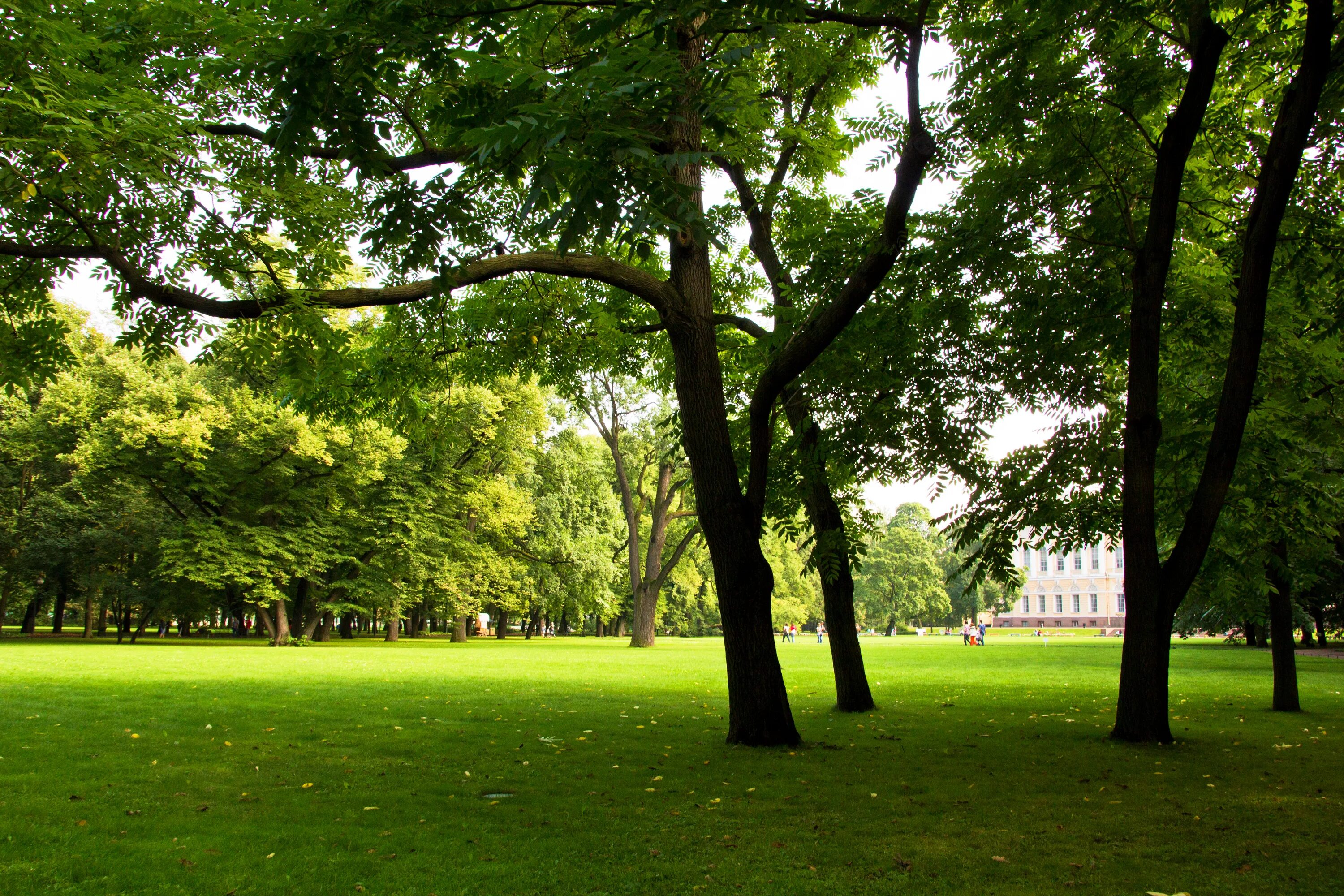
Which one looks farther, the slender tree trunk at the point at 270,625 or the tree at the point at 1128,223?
the slender tree trunk at the point at 270,625

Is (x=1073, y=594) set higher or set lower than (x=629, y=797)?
lower

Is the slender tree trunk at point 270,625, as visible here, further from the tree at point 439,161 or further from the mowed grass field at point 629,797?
the tree at point 439,161

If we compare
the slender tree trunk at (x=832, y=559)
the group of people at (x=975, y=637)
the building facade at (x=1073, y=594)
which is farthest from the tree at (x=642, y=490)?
the building facade at (x=1073, y=594)

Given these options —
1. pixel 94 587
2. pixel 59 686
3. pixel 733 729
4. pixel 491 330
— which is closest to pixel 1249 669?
pixel 733 729

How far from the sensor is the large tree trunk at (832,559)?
33.3 ft

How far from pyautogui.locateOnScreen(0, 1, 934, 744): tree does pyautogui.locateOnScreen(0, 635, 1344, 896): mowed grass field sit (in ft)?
7.45

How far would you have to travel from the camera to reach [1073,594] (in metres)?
109

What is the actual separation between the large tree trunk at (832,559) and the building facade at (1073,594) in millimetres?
102341

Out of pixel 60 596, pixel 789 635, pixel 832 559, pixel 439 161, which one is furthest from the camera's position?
pixel 789 635

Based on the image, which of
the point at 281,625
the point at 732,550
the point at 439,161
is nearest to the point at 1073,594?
the point at 281,625

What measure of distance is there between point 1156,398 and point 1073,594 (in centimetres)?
11075

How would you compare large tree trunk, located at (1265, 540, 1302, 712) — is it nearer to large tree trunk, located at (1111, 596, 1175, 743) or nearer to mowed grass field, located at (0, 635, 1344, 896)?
mowed grass field, located at (0, 635, 1344, 896)

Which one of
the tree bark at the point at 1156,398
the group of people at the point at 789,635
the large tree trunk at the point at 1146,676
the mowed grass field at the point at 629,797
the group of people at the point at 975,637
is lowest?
the group of people at the point at 789,635

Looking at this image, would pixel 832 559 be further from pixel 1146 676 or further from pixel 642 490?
pixel 642 490
